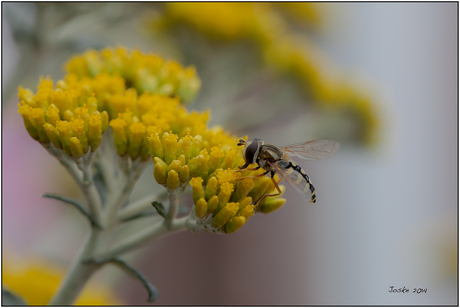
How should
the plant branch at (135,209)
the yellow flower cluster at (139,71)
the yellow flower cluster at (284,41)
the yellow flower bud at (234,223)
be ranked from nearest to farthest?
1. the yellow flower bud at (234,223)
2. the plant branch at (135,209)
3. the yellow flower cluster at (139,71)
4. the yellow flower cluster at (284,41)

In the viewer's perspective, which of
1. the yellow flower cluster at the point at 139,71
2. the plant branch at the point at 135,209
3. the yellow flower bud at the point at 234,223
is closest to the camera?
the yellow flower bud at the point at 234,223

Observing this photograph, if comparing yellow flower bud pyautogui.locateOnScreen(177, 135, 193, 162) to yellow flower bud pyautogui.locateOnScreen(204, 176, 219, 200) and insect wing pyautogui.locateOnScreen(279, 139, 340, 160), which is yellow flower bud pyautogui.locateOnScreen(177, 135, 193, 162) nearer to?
yellow flower bud pyautogui.locateOnScreen(204, 176, 219, 200)

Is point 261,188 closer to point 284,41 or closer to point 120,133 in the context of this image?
point 120,133

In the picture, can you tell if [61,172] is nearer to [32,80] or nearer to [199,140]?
[32,80]

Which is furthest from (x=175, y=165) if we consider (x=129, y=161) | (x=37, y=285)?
(x=37, y=285)

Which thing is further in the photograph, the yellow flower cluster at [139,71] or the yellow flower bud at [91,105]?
the yellow flower cluster at [139,71]

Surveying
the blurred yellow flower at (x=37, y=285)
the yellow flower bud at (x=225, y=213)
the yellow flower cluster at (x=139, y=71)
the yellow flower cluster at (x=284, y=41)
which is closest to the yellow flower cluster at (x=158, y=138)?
the yellow flower bud at (x=225, y=213)

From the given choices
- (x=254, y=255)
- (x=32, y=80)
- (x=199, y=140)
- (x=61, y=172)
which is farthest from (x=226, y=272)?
(x=199, y=140)

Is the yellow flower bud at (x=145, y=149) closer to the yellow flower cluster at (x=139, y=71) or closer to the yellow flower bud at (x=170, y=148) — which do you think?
the yellow flower bud at (x=170, y=148)
